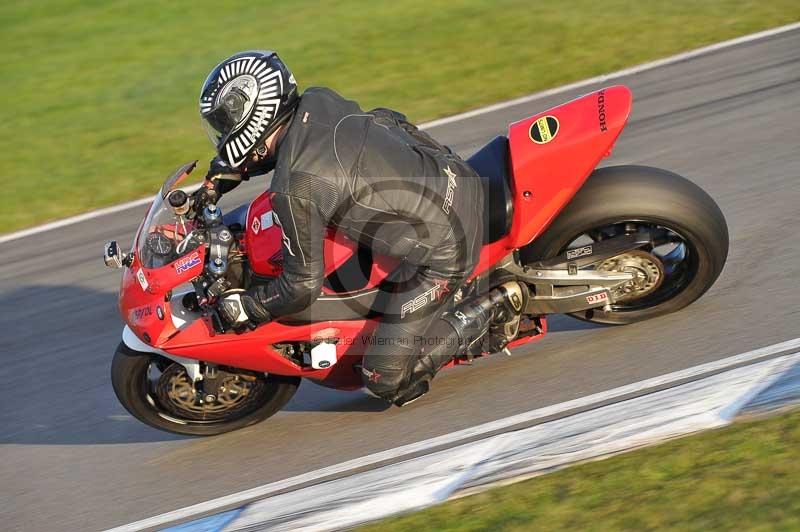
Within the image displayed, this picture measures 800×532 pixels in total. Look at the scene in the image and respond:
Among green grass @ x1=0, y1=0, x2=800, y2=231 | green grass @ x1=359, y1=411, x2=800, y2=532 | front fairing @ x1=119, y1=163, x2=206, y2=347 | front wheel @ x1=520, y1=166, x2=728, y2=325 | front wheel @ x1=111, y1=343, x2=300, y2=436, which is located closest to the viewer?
green grass @ x1=359, y1=411, x2=800, y2=532

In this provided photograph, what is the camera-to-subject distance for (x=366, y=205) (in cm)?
449

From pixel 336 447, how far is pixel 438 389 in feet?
2.23

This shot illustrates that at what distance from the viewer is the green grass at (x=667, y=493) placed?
145 inches

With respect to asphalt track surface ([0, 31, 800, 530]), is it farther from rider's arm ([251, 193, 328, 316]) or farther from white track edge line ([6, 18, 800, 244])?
white track edge line ([6, 18, 800, 244])

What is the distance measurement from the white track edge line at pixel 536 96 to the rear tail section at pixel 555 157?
4.36 meters

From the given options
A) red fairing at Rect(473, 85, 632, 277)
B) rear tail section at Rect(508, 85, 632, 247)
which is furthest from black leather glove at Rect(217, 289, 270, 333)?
rear tail section at Rect(508, 85, 632, 247)

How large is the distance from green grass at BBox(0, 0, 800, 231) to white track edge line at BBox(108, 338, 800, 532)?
4.68m

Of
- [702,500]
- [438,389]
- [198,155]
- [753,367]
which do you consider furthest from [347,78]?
[702,500]

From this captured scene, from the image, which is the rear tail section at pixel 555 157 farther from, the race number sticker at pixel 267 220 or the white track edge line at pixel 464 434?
the race number sticker at pixel 267 220

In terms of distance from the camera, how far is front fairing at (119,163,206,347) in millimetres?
4719

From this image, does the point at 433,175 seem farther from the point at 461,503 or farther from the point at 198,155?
the point at 198,155

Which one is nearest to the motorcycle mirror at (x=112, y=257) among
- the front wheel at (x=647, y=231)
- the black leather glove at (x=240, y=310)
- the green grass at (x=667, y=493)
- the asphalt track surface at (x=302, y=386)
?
the black leather glove at (x=240, y=310)

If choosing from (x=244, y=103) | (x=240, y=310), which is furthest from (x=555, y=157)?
(x=240, y=310)

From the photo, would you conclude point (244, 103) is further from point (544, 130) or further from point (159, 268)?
point (544, 130)
